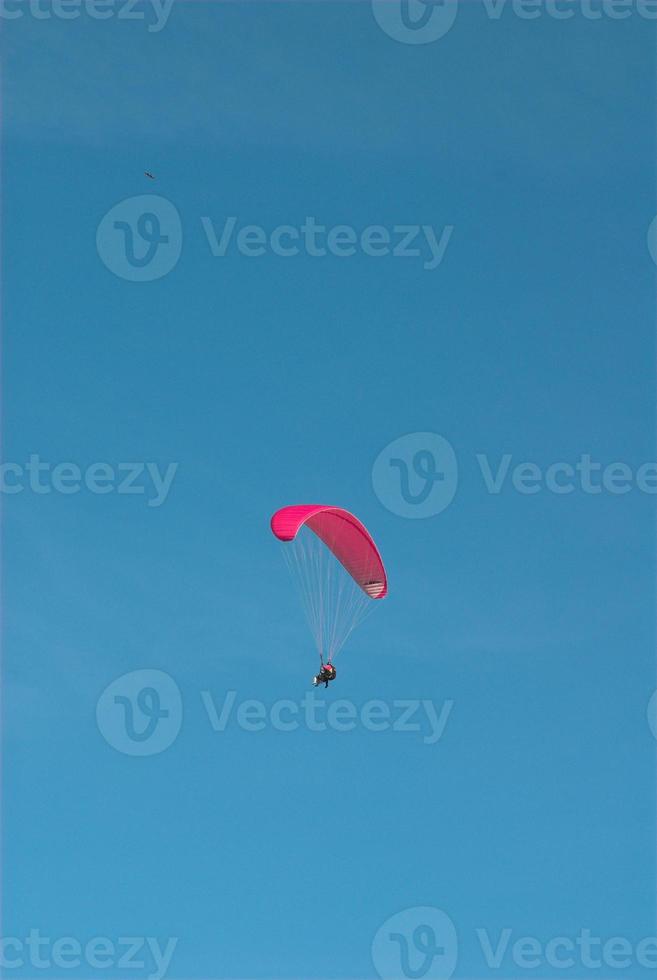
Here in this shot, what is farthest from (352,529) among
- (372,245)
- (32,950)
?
(32,950)

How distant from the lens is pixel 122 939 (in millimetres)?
39750

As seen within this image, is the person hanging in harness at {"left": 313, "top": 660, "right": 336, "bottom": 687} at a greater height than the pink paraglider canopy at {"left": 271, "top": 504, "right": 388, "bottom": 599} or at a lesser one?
lesser

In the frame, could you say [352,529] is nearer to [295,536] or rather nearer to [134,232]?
[295,536]

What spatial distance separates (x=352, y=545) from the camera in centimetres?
3944

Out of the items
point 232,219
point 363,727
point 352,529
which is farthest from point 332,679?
point 232,219

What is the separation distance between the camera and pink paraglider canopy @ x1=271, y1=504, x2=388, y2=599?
3800cm

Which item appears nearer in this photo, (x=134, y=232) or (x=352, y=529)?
(x=352, y=529)

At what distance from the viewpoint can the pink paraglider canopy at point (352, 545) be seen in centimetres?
3800

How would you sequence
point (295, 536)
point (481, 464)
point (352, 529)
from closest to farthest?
point (295, 536)
point (352, 529)
point (481, 464)

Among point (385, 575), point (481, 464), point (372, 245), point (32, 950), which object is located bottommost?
point (32, 950)

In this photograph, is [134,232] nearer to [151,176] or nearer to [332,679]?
[151,176]

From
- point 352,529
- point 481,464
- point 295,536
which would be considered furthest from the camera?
point 481,464

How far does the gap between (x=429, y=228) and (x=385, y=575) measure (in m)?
9.68

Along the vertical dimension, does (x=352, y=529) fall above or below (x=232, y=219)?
below
